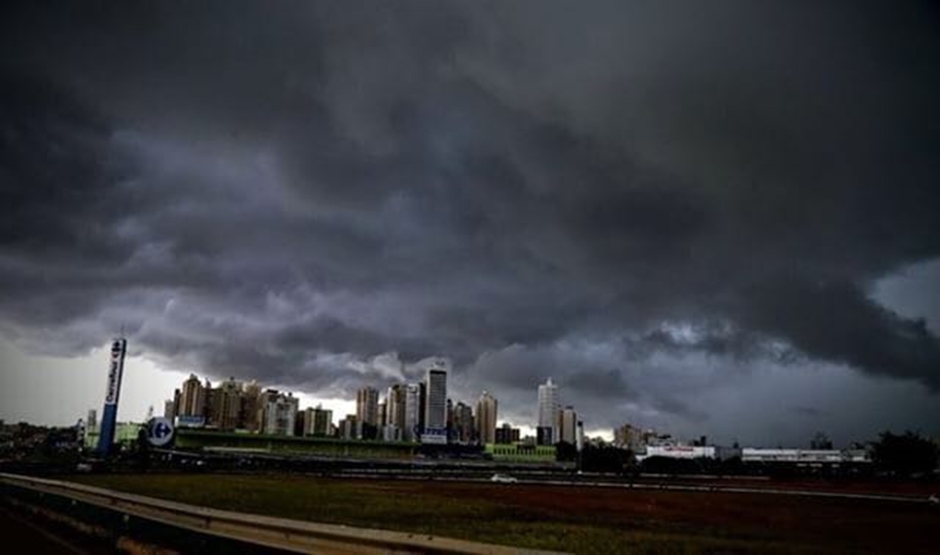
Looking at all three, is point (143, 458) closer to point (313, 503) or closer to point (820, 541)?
point (313, 503)

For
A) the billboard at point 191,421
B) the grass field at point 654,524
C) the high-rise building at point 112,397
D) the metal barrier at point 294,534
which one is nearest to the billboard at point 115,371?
the high-rise building at point 112,397

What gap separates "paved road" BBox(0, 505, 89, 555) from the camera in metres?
18.6

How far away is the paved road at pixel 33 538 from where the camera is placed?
18578 mm

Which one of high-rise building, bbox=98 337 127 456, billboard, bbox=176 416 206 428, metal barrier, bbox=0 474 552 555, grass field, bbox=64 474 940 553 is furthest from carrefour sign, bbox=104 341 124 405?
metal barrier, bbox=0 474 552 555

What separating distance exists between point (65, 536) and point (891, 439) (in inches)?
5387

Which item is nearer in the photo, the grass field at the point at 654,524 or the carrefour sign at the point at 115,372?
the grass field at the point at 654,524

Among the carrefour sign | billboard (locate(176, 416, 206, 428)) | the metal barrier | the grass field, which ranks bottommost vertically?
the grass field

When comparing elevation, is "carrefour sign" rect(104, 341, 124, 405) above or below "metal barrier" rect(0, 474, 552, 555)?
above

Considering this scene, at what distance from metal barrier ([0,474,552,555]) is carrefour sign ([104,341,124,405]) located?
418 feet

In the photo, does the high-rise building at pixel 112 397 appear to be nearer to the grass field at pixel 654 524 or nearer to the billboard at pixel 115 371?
the billboard at pixel 115 371

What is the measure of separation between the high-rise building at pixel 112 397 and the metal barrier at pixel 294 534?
125391 millimetres

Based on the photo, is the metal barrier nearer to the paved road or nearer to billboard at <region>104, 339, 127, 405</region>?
the paved road

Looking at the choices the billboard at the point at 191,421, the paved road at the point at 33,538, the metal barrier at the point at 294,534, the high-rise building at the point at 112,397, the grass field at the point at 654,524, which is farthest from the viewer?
the billboard at the point at 191,421

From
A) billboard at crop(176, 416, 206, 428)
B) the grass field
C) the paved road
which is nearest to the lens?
the paved road
